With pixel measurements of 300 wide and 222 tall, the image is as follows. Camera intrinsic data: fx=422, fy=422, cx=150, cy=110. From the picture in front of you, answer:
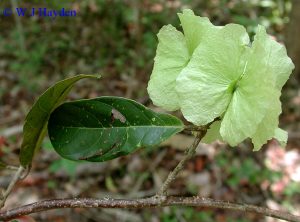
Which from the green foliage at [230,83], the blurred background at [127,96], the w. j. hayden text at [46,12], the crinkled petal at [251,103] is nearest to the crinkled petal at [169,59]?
the green foliage at [230,83]

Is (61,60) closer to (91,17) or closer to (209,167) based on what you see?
(91,17)

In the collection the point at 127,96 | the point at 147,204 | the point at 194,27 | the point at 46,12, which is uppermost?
the point at 194,27

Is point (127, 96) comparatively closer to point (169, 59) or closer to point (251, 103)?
point (169, 59)

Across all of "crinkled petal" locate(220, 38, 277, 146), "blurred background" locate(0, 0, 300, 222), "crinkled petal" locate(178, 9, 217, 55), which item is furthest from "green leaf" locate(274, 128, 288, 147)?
"blurred background" locate(0, 0, 300, 222)

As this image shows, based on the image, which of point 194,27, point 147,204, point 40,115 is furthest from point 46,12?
point 147,204

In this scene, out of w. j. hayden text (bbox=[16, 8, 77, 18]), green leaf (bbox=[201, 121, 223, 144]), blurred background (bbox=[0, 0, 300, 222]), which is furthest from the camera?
w. j. hayden text (bbox=[16, 8, 77, 18])

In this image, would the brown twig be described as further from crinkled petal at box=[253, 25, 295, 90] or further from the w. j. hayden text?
the w. j. hayden text

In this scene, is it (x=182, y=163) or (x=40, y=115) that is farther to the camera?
(x=40, y=115)

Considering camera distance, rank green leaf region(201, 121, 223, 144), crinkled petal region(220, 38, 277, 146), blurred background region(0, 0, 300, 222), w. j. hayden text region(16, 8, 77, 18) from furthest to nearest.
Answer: w. j. hayden text region(16, 8, 77, 18)
blurred background region(0, 0, 300, 222)
green leaf region(201, 121, 223, 144)
crinkled petal region(220, 38, 277, 146)
